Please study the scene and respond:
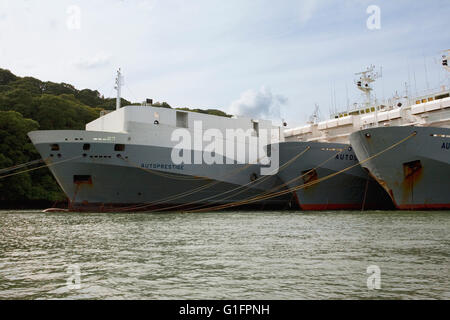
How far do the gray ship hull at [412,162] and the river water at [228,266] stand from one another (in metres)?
9.75

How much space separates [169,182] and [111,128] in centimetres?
540

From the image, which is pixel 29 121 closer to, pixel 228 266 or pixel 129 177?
pixel 129 177

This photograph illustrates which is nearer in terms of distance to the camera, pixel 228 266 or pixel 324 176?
pixel 228 266

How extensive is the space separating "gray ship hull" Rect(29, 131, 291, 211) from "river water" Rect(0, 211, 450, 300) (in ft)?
37.7

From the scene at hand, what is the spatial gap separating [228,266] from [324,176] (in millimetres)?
19153

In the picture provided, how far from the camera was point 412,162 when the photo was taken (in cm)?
1972

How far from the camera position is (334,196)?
25250mm

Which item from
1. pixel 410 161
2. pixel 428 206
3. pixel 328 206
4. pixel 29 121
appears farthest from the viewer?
pixel 29 121

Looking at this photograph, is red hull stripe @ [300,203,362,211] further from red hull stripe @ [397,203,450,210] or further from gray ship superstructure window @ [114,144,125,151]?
gray ship superstructure window @ [114,144,125,151]

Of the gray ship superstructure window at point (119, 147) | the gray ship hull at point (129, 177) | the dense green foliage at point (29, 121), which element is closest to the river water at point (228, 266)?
the gray ship hull at point (129, 177)

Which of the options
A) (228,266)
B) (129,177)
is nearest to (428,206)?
(129,177)

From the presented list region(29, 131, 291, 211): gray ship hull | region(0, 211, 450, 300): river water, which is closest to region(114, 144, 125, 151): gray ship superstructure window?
region(29, 131, 291, 211): gray ship hull
